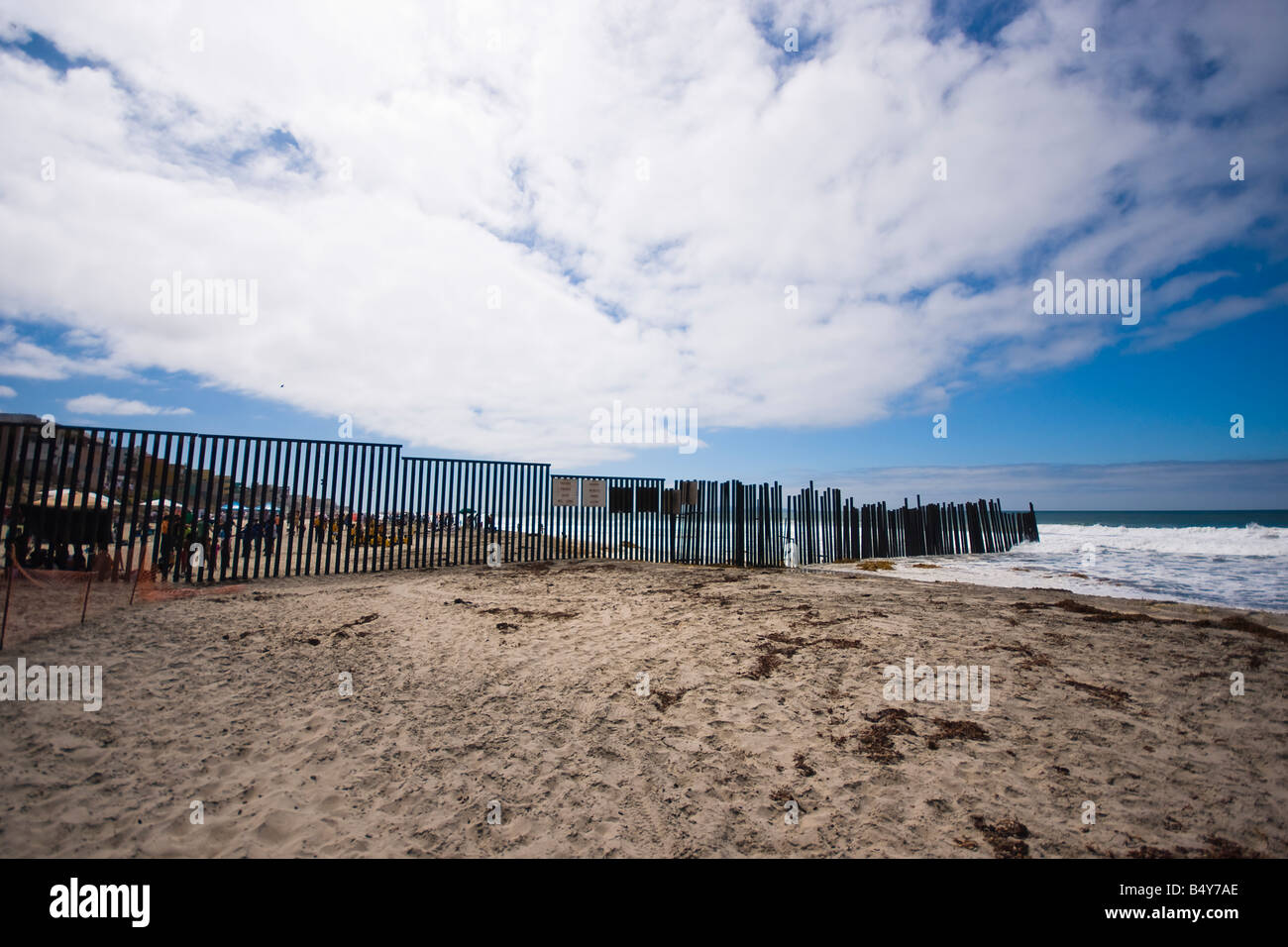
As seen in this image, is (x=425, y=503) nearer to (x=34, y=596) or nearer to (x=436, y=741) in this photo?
(x=34, y=596)

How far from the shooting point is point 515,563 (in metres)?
11.8

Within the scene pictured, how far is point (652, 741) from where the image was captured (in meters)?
3.67

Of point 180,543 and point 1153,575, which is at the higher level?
point 180,543

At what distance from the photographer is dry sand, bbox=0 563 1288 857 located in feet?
8.87

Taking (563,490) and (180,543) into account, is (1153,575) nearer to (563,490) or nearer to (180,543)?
(563,490)

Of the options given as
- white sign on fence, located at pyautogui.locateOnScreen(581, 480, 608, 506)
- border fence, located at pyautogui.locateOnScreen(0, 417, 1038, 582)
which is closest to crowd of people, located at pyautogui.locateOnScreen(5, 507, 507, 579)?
border fence, located at pyautogui.locateOnScreen(0, 417, 1038, 582)

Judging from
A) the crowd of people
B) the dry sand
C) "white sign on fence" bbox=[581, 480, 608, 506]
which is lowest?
the dry sand

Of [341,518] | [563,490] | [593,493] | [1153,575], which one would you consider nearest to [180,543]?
[341,518]

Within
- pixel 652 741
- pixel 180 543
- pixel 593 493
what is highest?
pixel 593 493

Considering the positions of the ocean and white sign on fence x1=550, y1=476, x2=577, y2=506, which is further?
white sign on fence x1=550, y1=476, x2=577, y2=506

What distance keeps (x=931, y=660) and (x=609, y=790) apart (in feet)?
11.1

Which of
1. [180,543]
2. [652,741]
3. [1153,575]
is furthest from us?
[1153,575]

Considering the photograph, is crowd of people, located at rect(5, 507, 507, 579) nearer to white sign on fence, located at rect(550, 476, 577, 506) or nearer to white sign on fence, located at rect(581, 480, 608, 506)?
white sign on fence, located at rect(550, 476, 577, 506)

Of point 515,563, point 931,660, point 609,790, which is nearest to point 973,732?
point 931,660
